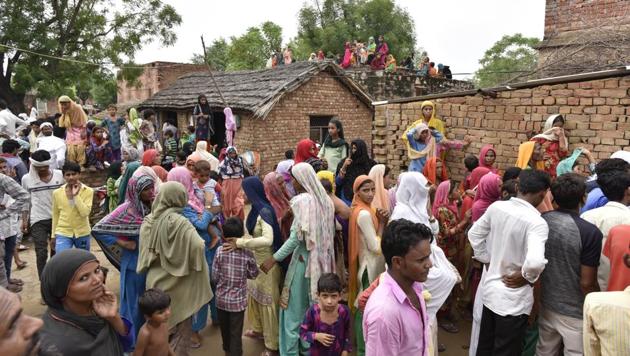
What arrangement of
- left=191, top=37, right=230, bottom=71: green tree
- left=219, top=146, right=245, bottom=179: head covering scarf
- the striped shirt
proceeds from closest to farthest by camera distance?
the striped shirt, left=219, top=146, right=245, bottom=179: head covering scarf, left=191, top=37, right=230, bottom=71: green tree

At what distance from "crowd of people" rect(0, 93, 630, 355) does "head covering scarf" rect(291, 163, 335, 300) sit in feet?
0.04

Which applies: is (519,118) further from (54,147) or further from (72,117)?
(72,117)

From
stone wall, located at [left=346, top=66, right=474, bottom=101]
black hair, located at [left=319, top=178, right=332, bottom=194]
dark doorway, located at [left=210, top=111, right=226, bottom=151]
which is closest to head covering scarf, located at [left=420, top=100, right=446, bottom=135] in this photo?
black hair, located at [left=319, top=178, right=332, bottom=194]

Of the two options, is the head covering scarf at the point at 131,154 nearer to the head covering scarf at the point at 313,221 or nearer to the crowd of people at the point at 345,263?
the crowd of people at the point at 345,263

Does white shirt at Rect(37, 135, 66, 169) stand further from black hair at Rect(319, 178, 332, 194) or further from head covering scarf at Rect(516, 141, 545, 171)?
head covering scarf at Rect(516, 141, 545, 171)

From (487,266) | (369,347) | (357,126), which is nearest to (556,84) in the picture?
(487,266)

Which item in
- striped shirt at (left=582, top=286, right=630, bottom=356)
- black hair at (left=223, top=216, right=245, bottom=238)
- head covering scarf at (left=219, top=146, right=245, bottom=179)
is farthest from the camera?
head covering scarf at (left=219, top=146, right=245, bottom=179)

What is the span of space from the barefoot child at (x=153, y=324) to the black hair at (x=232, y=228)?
2.85ft

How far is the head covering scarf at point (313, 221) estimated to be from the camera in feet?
11.5

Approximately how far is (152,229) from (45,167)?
285cm

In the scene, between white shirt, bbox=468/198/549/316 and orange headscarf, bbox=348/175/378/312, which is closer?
white shirt, bbox=468/198/549/316

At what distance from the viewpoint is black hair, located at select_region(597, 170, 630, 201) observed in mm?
2920

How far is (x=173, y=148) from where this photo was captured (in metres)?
10.1

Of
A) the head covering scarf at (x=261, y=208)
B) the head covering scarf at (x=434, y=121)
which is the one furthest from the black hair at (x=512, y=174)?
the head covering scarf at (x=434, y=121)
